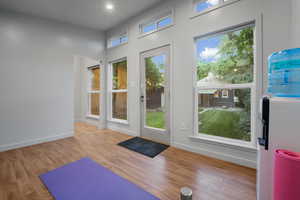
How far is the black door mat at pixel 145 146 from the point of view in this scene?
102 inches

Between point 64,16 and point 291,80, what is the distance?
4169 mm

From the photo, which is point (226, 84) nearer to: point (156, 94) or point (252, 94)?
point (252, 94)

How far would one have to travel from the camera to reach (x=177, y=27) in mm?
2766

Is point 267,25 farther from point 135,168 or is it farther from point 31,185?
point 31,185

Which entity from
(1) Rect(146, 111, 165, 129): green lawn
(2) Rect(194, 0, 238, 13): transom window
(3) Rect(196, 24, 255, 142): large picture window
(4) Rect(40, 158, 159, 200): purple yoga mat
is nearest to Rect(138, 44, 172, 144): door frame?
(1) Rect(146, 111, 165, 129): green lawn

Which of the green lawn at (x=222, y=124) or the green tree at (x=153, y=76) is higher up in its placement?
the green tree at (x=153, y=76)

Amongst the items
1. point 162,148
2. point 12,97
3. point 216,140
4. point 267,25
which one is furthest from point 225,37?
point 12,97

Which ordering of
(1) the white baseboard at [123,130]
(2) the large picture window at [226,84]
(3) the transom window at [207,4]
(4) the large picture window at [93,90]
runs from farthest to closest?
(4) the large picture window at [93,90] < (1) the white baseboard at [123,130] < (3) the transom window at [207,4] < (2) the large picture window at [226,84]

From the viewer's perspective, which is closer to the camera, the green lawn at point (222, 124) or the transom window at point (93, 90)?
the green lawn at point (222, 124)

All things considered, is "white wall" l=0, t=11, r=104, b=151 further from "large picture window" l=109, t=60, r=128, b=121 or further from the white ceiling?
"large picture window" l=109, t=60, r=128, b=121

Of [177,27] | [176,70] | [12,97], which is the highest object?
[177,27]

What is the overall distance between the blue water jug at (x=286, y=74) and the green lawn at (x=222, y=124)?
1.03 metres

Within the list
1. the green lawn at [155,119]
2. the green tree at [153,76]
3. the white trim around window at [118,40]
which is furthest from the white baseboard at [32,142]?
the white trim around window at [118,40]

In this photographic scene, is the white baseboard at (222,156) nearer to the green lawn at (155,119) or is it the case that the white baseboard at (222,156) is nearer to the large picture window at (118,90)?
the green lawn at (155,119)
